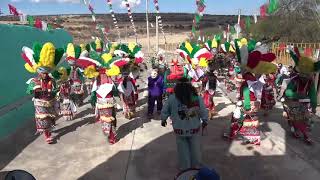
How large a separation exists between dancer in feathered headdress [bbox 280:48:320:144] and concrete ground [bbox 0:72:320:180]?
46 cm

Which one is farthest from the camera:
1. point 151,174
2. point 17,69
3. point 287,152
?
point 17,69

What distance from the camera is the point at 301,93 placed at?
828 centimetres

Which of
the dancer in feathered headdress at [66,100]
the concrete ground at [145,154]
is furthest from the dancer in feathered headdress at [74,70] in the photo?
the concrete ground at [145,154]

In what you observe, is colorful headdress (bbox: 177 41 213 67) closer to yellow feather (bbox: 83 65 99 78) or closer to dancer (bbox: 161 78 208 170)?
yellow feather (bbox: 83 65 99 78)

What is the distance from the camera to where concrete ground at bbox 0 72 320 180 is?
22.7ft

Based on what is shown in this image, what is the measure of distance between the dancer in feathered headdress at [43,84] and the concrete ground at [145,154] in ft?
1.81

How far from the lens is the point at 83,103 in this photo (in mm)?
13352

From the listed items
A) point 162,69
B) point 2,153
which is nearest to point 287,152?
point 162,69

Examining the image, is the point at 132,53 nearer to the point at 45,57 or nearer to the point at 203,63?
the point at 203,63

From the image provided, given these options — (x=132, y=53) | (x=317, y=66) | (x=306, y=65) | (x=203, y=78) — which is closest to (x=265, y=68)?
(x=306, y=65)

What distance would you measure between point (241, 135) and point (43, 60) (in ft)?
14.5

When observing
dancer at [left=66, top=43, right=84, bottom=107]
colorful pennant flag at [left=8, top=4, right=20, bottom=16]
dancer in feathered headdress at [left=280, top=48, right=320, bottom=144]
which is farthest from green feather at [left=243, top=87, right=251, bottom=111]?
colorful pennant flag at [left=8, top=4, right=20, bottom=16]

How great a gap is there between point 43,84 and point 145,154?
2.65 metres

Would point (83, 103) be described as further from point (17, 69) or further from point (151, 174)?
point (151, 174)
